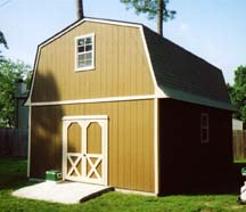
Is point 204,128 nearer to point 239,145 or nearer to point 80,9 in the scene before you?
point 80,9

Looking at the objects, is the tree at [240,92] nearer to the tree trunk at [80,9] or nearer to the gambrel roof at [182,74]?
the gambrel roof at [182,74]

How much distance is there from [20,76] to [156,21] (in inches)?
1511

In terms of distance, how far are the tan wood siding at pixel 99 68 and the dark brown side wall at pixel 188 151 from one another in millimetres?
1268

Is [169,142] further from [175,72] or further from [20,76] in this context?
[20,76]

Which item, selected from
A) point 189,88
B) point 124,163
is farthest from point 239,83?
point 124,163

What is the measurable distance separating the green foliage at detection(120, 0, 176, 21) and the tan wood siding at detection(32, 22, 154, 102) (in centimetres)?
1489

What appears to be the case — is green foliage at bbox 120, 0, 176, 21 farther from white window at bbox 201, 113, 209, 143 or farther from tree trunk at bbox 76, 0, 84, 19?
white window at bbox 201, 113, 209, 143

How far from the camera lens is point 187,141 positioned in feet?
47.0

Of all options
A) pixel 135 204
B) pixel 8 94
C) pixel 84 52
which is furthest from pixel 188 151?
pixel 8 94

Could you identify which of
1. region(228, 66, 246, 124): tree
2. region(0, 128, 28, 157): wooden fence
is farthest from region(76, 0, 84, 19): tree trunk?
region(228, 66, 246, 124): tree

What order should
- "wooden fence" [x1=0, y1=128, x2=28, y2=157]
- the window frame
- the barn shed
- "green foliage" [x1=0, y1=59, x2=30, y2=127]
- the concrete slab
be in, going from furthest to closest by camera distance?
"green foliage" [x1=0, y1=59, x2=30, y2=127] → "wooden fence" [x1=0, y1=128, x2=28, y2=157] → the window frame → the barn shed → the concrete slab

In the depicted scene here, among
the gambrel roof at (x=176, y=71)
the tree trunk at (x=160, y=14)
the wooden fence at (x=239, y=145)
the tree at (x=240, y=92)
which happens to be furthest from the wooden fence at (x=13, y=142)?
the tree at (x=240, y=92)

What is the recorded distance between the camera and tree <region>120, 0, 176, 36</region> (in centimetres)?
2817

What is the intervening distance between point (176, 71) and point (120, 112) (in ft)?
9.19
